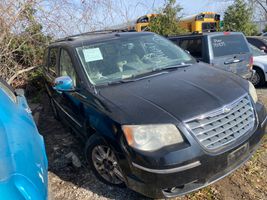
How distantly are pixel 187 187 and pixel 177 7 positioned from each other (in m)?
10.8

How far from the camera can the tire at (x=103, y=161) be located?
3.13 m

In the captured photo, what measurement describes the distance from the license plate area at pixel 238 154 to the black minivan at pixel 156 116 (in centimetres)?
1

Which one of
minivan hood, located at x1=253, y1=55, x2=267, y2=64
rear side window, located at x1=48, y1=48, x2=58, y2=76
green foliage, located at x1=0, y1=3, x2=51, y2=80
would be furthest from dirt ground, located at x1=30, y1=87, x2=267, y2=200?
minivan hood, located at x1=253, y1=55, x2=267, y2=64

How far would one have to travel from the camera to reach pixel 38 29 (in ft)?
25.5

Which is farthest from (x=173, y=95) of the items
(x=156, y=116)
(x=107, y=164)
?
(x=107, y=164)

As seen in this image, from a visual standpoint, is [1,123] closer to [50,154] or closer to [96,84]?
[96,84]

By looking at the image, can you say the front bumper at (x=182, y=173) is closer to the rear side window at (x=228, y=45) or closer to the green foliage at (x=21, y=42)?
the rear side window at (x=228, y=45)

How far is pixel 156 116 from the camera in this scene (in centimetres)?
269

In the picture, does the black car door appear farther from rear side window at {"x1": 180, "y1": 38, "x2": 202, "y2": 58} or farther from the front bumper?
rear side window at {"x1": 180, "y1": 38, "x2": 202, "y2": 58}

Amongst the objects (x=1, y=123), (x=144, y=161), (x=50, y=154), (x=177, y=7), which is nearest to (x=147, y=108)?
(x=144, y=161)

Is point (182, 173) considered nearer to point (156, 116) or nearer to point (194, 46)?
point (156, 116)

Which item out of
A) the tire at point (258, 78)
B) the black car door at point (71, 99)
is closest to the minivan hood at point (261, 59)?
the tire at point (258, 78)

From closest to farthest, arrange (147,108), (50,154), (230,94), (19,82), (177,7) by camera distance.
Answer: (147,108) < (230,94) < (50,154) < (19,82) < (177,7)

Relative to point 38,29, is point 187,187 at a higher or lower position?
lower
